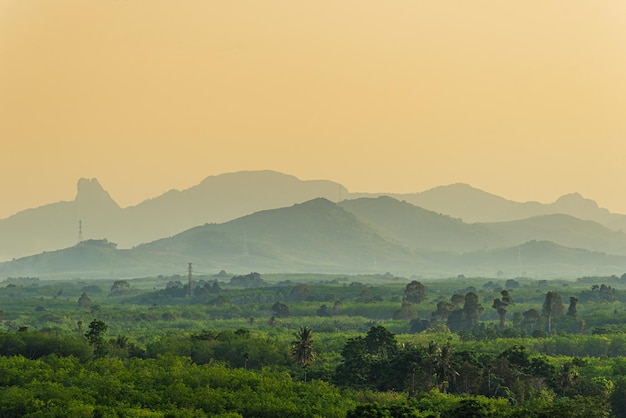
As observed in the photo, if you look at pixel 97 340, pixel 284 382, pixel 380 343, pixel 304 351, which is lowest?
pixel 284 382

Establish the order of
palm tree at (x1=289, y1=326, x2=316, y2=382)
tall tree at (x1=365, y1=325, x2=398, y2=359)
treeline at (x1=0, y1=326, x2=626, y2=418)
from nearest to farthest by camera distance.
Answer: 1. treeline at (x1=0, y1=326, x2=626, y2=418)
2. palm tree at (x1=289, y1=326, x2=316, y2=382)
3. tall tree at (x1=365, y1=325, x2=398, y2=359)

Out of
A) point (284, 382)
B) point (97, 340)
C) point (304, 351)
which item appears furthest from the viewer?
point (97, 340)

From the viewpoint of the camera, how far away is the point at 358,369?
156500 millimetres

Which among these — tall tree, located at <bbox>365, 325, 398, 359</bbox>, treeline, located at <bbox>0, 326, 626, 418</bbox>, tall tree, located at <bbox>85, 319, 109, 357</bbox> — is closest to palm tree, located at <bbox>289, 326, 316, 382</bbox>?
treeline, located at <bbox>0, 326, 626, 418</bbox>

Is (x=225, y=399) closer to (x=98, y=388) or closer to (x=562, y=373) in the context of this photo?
(x=98, y=388)

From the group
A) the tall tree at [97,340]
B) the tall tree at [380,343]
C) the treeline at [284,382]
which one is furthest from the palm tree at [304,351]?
the tall tree at [97,340]

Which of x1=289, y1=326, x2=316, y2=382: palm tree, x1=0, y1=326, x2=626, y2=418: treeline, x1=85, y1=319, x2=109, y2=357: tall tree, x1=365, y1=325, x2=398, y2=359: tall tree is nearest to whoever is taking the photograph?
x1=0, y1=326, x2=626, y2=418: treeline

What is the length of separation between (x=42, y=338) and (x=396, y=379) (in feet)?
218

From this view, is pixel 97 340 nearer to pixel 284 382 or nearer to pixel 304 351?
pixel 304 351

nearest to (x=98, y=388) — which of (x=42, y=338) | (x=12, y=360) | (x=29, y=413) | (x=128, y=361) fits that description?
(x=29, y=413)

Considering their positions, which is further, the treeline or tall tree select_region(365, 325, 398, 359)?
tall tree select_region(365, 325, 398, 359)

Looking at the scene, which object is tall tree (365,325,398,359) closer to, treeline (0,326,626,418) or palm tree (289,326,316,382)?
treeline (0,326,626,418)

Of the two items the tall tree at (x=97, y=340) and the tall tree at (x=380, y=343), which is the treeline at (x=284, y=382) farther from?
the tall tree at (x=97, y=340)

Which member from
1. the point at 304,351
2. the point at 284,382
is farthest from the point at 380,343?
the point at 284,382
